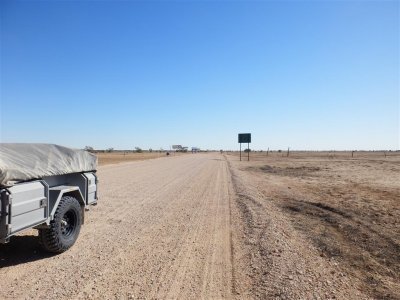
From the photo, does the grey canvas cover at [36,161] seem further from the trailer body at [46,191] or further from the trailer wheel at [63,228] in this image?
the trailer wheel at [63,228]

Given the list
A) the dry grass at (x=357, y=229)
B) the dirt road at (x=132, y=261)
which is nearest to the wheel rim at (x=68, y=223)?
the dirt road at (x=132, y=261)

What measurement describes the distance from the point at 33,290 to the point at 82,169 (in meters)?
3.18

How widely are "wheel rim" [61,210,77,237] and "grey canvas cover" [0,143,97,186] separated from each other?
2.75 ft

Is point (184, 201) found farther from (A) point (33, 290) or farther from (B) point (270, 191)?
(A) point (33, 290)

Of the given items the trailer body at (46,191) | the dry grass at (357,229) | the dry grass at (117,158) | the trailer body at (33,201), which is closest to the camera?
the trailer body at (33,201)

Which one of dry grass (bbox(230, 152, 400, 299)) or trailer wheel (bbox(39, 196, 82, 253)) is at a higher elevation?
trailer wheel (bbox(39, 196, 82, 253))

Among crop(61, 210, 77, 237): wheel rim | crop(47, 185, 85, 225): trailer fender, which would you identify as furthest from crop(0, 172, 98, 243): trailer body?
crop(61, 210, 77, 237): wheel rim

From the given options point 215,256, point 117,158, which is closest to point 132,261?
point 215,256

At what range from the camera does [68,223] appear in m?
7.01

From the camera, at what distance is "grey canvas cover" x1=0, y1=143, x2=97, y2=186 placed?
5211mm

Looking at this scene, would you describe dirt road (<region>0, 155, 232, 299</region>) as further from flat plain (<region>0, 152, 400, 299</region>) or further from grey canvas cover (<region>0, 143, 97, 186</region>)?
grey canvas cover (<region>0, 143, 97, 186</region>)

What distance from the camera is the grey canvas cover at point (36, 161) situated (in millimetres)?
5211

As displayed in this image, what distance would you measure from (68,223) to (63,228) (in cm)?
24

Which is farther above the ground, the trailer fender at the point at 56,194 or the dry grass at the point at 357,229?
the trailer fender at the point at 56,194
